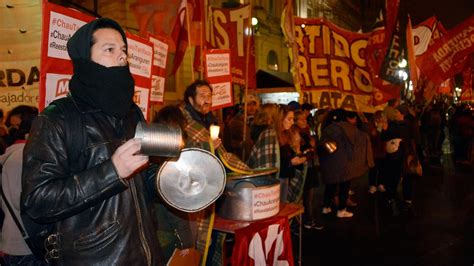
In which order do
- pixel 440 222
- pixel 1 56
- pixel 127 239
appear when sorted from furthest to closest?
pixel 440 222
pixel 1 56
pixel 127 239

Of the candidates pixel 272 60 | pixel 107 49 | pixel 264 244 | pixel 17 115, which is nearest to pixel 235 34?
pixel 17 115

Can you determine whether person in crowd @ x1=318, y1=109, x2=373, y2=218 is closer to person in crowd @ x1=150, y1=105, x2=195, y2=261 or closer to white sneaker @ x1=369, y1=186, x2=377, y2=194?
white sneaker @ x1=369, y1=186, x2=377, y2=194

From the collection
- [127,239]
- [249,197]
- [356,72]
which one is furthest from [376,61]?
[127,239]

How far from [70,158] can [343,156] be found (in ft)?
22.4

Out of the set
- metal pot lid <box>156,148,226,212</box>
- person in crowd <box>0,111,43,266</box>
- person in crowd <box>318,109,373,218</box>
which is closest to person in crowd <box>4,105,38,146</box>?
person in crowd <box>0,111,43,266</box>

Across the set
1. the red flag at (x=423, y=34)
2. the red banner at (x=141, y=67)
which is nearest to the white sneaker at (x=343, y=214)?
the red banner at (x=141, y=67)

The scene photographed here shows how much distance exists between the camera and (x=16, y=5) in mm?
5973

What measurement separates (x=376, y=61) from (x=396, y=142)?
218cm

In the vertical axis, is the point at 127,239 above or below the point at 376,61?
below

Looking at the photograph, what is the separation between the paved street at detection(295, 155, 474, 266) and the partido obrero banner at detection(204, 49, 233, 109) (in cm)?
260

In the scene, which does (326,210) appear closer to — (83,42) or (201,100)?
(201,100)

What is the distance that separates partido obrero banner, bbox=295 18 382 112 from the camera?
29.4ft

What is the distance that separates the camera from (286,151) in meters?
6.76

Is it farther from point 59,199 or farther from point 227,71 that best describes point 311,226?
point 59,199
